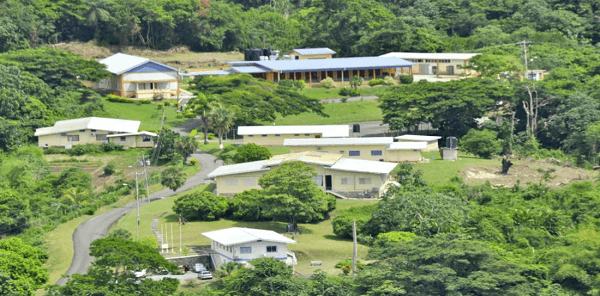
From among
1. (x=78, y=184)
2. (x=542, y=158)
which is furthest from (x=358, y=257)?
(x=542, y=158)

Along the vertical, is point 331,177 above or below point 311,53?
below

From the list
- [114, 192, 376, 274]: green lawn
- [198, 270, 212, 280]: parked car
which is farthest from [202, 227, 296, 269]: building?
[114, 192, 376, 274]: green lawn

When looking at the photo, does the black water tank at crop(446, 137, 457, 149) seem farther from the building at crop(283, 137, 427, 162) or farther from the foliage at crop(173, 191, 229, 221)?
the foliage at crop(173, 191, 229, 221)

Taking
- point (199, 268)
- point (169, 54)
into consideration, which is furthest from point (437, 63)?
point (199, 268)

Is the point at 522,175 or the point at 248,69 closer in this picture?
the point at 522,175

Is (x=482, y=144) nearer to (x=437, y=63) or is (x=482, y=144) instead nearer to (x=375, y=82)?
(x=375, y=82)

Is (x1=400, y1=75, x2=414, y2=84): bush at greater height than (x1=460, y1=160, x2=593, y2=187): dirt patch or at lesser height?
greater

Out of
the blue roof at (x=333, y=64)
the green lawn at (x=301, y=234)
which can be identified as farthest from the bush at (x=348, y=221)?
the blue roof at (x=333, y=64)
